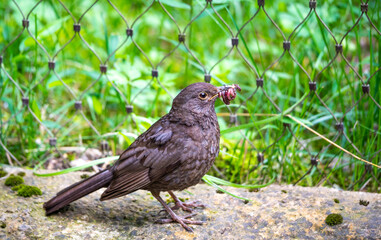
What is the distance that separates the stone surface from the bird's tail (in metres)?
0.08

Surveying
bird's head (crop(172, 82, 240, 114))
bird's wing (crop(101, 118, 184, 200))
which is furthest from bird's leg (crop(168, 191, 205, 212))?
bird's head (crop(172, 82, 240, 114))

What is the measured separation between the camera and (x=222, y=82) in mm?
3840

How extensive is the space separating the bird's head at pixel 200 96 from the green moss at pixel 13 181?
139 cm

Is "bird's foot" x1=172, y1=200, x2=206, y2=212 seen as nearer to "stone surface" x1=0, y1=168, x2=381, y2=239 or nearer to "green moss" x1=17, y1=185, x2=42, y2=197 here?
"stone surface" x1=0, y1=168, x2=381, y2=239

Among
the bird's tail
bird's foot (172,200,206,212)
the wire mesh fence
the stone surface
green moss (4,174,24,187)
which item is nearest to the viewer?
the stone surface

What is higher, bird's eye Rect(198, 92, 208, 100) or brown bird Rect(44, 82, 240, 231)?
bird's eye Rect(198, 92, 208, 100)

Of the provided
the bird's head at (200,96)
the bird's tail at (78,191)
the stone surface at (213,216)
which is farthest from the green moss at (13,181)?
the bird's head at (200,96)

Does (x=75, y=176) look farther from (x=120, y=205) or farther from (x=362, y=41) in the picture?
(x=362, y=41)

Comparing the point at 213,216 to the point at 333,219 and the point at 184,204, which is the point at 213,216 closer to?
the point at 184,204

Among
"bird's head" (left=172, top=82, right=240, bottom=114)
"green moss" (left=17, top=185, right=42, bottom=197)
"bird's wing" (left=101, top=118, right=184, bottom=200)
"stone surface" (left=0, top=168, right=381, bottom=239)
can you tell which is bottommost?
"stone surface" (left=0, top=168, right=381, bottom=239)

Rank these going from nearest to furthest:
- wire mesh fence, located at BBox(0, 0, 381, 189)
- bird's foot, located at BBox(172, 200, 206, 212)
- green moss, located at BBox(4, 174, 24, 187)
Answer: bird's foot, located at BBox(172, 200, 206, 212) < green moss, located at BBox(4, 174, 24, 187) < wire mesh fence, located at BBox(0, 0, 381, 189)

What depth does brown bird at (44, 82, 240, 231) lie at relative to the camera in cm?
303

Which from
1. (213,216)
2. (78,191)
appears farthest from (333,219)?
(78,191)

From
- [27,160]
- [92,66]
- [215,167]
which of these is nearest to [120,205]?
[215,167]
